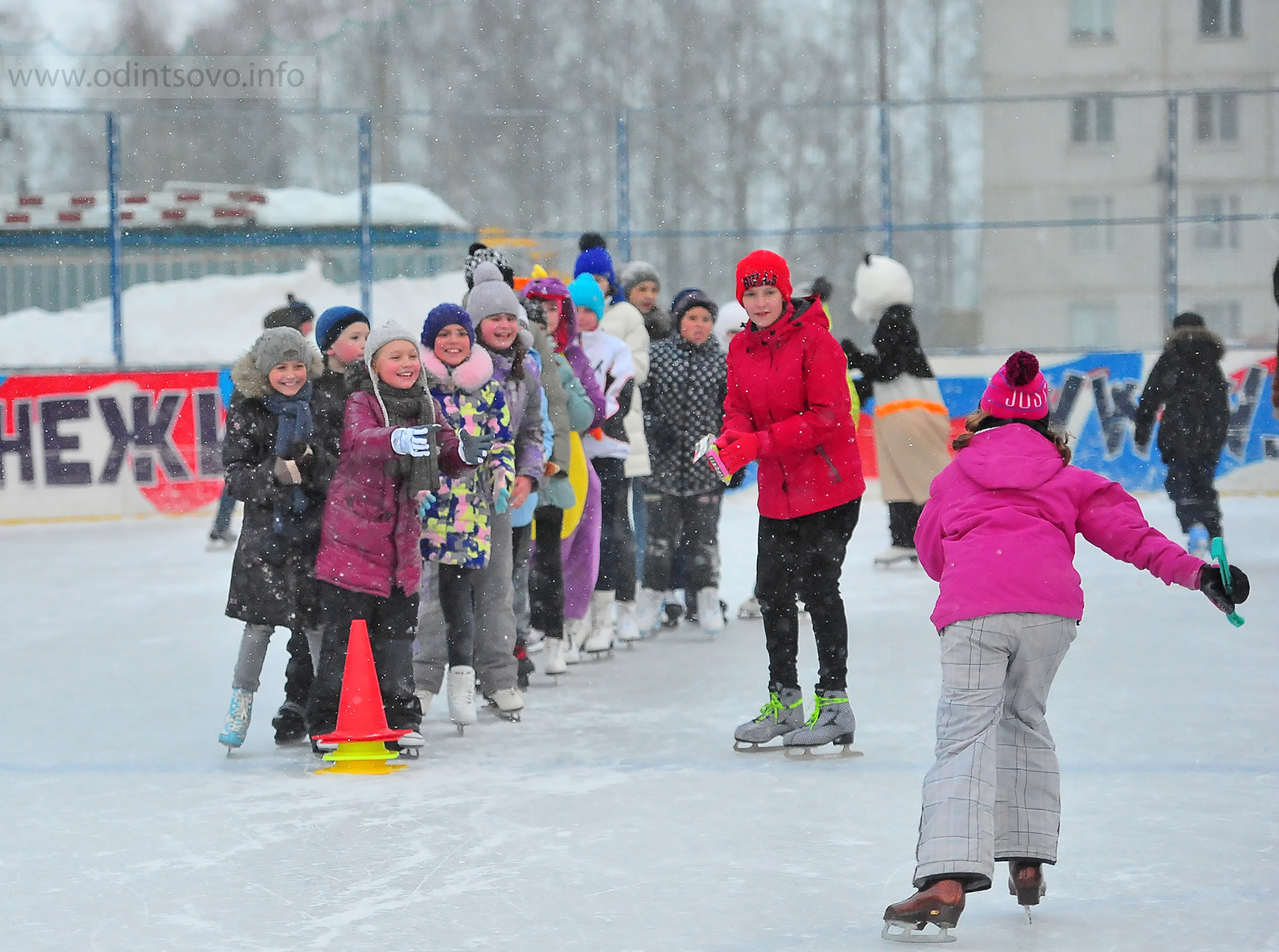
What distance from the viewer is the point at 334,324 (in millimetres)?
5820

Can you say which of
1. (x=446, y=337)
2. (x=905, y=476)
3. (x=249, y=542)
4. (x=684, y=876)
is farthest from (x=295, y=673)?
(x=905, y=476)

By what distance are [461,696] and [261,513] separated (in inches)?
37.3

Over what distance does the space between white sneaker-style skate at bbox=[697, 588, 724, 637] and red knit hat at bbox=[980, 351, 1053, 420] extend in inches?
168

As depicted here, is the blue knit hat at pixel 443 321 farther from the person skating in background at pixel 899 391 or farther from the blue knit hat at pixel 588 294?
the person skating in background at pixel 899 391

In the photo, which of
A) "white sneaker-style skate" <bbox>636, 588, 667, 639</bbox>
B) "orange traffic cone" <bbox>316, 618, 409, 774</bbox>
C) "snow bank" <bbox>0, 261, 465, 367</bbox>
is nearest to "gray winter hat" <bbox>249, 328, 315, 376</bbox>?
"orange traffic cone" <bbox>316, 618, 409, 774</bbox>

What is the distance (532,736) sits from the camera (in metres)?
5.77

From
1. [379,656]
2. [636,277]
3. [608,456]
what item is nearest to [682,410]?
[608,456]

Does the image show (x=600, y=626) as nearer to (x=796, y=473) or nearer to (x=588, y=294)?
(x=588, y=294)

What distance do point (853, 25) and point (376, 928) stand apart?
27.1 meters

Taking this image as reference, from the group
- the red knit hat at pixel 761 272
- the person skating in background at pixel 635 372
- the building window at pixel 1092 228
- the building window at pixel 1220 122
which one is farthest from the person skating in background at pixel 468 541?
the building window at pixel 1092 228

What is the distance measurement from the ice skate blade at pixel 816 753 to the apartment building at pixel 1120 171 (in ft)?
48.4

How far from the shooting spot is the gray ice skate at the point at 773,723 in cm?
548

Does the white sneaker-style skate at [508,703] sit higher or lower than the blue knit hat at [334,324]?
Result: lower

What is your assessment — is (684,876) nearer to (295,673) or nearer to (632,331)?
(295,673)
